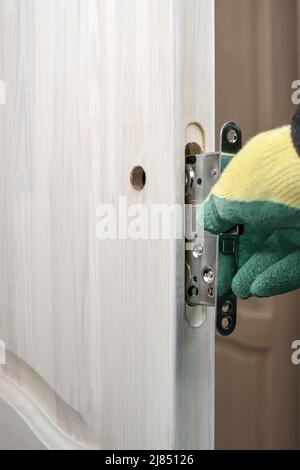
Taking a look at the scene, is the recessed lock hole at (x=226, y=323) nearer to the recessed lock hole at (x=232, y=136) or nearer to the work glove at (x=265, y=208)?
the work glove at (x=265, y=208)

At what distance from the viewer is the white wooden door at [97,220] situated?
39cm

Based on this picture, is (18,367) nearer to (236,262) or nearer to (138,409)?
(138,409)

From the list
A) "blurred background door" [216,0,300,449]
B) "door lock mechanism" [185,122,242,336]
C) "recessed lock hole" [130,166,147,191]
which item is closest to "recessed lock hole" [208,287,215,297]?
"door lock mechanism" [185,122,242,336]

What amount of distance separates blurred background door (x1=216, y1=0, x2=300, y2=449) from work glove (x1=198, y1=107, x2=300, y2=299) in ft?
2.92

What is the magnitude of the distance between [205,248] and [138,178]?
0.08 meters

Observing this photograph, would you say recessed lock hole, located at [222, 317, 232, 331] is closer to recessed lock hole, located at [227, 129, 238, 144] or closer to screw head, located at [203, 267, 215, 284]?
screw head, located at [203, 267, 215, 284]

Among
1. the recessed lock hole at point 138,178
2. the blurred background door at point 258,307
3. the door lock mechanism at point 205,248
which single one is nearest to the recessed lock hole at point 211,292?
the door lock mechanism at point 205,248

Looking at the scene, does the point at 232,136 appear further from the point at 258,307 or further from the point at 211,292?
the point at 258,307

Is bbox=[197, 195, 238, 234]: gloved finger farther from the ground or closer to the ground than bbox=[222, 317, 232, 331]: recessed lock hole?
farther from the ground

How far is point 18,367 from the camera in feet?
1.92

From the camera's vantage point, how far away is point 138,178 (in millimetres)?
410

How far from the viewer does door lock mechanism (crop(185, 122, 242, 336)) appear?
38 cm

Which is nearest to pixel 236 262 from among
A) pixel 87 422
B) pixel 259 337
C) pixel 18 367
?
pixel 87 422

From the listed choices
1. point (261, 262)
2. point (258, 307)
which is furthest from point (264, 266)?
point (258, 307)
